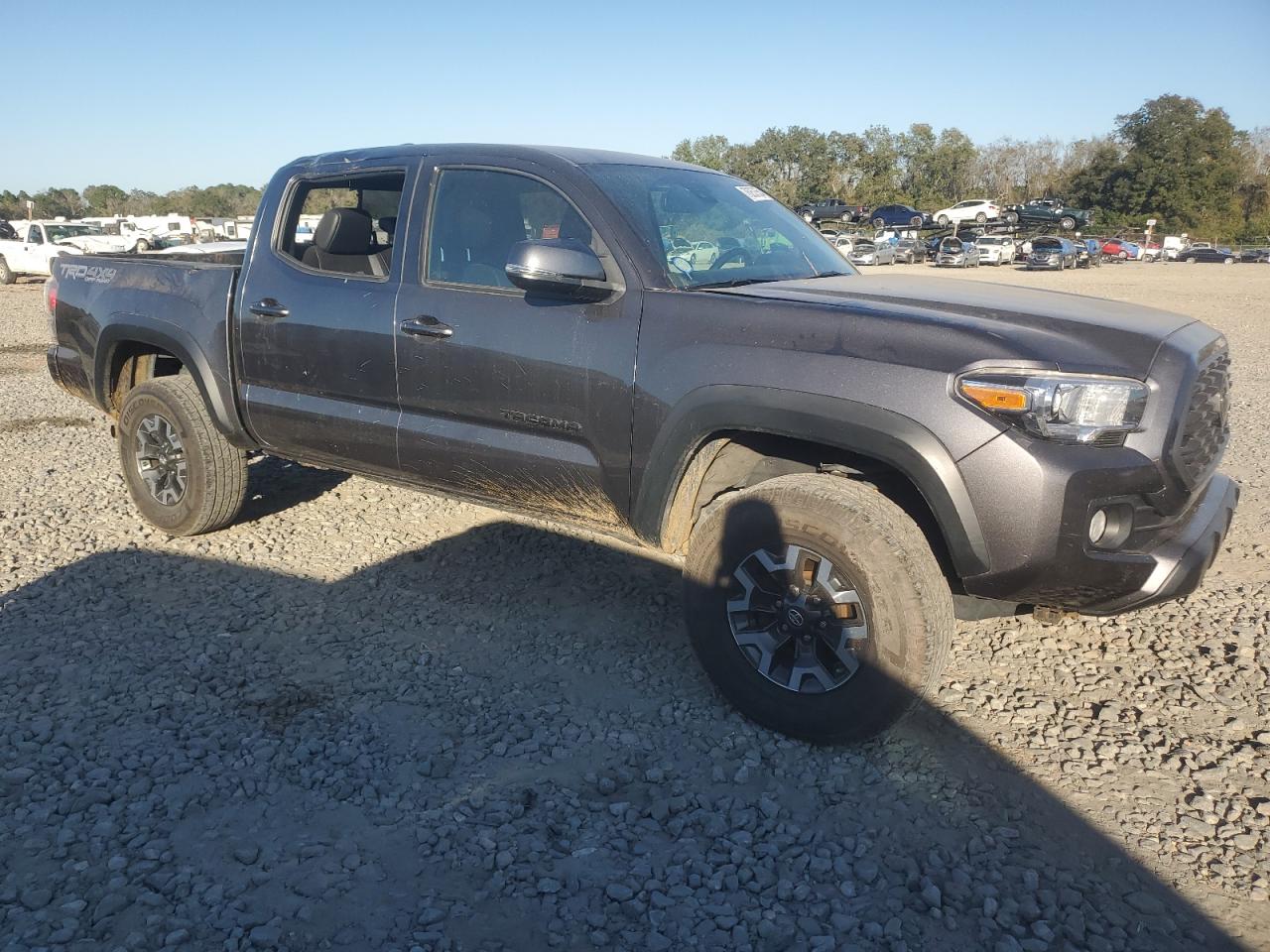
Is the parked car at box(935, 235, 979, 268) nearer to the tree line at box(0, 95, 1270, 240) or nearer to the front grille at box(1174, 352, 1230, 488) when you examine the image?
the tree line at box(0, 95, 1270, 240)

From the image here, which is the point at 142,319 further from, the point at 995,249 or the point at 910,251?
the point at 995,249

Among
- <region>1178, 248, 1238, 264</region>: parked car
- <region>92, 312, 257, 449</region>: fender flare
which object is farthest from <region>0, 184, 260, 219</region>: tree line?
<region>92, 312, 257, 449</region>: fender flare

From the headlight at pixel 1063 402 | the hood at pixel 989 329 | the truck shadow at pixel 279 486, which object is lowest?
the truck shadow at pixel 279 486

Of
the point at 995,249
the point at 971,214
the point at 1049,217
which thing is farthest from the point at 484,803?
the point at 971,214

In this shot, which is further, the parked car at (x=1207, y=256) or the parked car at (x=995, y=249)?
the parked car at (x=1207, y=256)

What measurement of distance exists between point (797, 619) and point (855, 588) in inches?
9.3

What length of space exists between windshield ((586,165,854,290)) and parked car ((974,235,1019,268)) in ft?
135

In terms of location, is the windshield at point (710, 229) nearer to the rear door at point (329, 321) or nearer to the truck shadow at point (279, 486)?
the rear door at point (329, 321)

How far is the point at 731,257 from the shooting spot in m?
3.89

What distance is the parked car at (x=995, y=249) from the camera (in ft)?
139

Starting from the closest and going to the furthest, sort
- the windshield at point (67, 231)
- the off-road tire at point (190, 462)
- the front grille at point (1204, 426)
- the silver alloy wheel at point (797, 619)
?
1. the front grille at point (1204, 426)
2. the silver alloy wheel at point (797, 619)
3. the off-road tire at point (190, 462)
4. the windshield at point (67, 231)

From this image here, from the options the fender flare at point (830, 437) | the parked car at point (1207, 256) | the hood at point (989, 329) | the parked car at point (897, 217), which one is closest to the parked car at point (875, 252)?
the parked car at point (897, 217)

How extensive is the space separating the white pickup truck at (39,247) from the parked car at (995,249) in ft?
112

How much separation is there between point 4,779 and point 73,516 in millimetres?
2952
